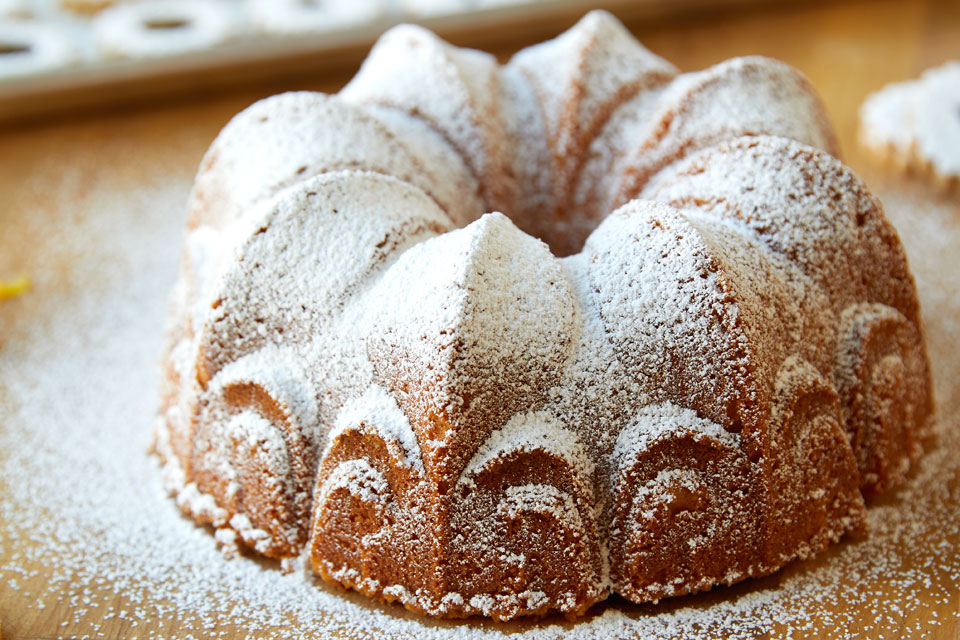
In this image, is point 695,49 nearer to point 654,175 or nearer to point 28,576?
point 654,175

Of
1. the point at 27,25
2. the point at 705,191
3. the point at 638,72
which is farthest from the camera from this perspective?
the point at 27,25

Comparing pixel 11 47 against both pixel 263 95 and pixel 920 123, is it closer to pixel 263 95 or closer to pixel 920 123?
pixel 263 95

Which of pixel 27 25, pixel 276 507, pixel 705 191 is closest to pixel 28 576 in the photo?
pixel 276 507

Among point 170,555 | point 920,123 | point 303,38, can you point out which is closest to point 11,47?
point 303,38

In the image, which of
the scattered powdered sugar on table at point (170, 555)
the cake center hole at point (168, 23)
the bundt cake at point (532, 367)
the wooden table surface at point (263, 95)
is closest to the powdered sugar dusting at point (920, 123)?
the wooden table surface at point (263, 95)

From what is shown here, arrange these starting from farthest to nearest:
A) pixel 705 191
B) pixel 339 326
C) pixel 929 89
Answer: pixel 929 89, pixel 705 191, pixel 339 326

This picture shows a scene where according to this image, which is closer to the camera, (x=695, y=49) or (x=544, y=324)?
(x=544, y=324)

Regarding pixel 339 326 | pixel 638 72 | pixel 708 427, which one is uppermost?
pixel 638 72

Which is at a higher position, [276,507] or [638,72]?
[638,72]
